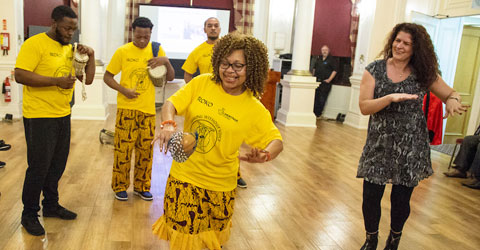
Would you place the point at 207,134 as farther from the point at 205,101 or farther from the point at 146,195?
the point at 146,195

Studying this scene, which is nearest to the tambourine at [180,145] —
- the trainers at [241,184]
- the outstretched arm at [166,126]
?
the outstretched arm at [166,126]

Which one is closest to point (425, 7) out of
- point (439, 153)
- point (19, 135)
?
point (439, 153)

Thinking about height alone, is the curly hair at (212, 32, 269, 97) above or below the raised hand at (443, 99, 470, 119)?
above

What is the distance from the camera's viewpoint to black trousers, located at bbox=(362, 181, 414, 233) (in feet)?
8.37

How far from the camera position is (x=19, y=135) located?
569cm

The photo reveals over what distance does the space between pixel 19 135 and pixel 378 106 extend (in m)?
5.02

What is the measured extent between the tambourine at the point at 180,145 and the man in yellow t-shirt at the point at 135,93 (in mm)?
1748

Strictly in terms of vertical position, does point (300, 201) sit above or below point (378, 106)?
below

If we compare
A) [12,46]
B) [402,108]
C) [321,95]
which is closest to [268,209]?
[402,108]

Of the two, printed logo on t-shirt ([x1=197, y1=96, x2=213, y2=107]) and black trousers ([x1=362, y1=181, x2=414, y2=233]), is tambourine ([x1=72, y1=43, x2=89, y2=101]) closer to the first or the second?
printed logo on t-shirt ([x1=197, y1=96, x2=213, y2=107])

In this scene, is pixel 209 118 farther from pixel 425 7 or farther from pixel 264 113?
pixel 425 7

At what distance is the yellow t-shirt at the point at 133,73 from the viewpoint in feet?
10.9

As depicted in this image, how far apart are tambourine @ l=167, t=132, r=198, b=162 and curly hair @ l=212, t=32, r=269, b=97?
39 centimetres

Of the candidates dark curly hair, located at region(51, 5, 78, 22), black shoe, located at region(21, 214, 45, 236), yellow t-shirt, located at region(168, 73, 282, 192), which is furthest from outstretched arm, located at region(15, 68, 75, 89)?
yellow t-shirt, located at region(168, 73, 282, 192)
